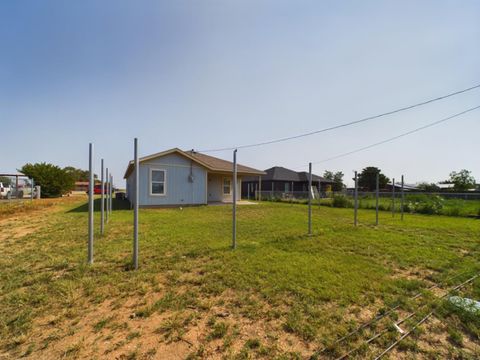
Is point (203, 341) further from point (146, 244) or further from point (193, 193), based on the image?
point (193, 193)

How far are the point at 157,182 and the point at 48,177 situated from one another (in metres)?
15.5

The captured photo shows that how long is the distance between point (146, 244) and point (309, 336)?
4.09 meters

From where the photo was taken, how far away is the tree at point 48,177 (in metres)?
20.1

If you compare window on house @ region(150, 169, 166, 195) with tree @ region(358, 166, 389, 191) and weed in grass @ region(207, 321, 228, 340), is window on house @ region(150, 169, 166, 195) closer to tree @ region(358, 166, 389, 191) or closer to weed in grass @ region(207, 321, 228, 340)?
weed in grass @ region(207, 321, 228, 340)

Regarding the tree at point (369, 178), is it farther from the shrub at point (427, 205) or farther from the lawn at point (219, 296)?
the lawn at point (219, 296)

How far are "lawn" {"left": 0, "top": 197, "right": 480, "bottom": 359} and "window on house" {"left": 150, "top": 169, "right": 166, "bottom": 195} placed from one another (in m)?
7.01

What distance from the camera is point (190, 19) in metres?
7.60

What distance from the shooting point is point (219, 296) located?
9.25 feet

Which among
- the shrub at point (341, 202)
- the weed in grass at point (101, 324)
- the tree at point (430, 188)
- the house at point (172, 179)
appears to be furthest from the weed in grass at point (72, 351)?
the tree at point (430, 188)

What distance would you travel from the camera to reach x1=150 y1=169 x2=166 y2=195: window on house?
12.3 metres

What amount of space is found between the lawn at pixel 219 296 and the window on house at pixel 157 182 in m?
7.01

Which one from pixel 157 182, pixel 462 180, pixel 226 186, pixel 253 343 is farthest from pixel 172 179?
pixel 462 180

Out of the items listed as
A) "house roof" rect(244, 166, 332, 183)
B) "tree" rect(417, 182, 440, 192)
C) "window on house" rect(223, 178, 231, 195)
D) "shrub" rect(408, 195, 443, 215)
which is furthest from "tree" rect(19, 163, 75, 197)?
"tree" rect(417, 182, 440, 192)

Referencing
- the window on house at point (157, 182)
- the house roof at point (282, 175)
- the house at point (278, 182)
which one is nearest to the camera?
the window on house at point (157, 182)
